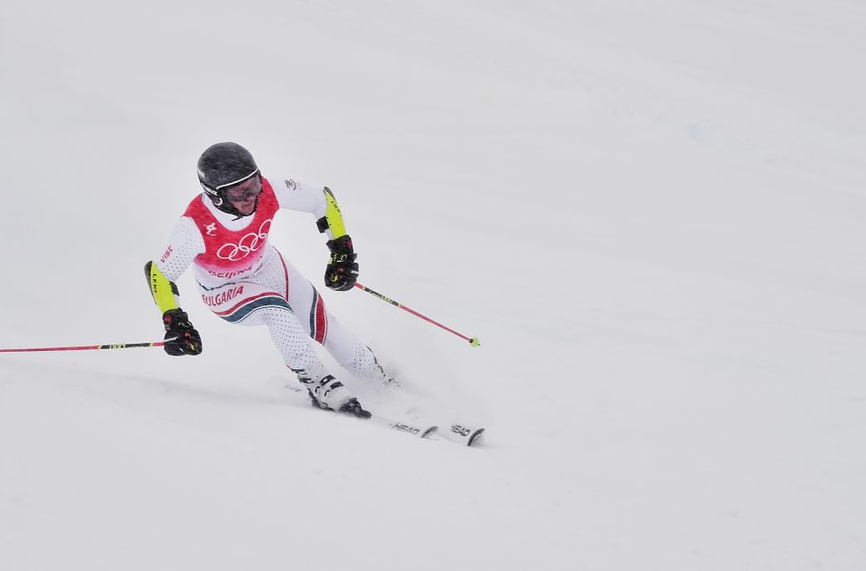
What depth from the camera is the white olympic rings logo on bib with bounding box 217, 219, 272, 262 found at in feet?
13.7

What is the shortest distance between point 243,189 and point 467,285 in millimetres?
2376

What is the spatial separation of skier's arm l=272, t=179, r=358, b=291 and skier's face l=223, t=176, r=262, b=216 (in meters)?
0.37

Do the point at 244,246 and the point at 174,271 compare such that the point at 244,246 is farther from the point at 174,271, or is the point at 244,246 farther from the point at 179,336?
the point at 179,336

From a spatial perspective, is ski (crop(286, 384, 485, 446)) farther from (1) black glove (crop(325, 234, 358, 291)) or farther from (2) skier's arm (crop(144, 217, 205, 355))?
(2) skier's arm (crop(144, 217, 205, 355))

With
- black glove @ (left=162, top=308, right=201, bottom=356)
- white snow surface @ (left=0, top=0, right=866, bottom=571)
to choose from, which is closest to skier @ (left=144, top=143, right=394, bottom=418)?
black glove @ (left=162, top=308, right=201, bottom=356)

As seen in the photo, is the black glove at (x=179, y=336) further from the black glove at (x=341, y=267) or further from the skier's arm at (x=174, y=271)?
the black glove at (x=341, y=267)

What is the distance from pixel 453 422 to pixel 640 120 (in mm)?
6309

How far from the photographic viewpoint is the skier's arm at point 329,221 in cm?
448

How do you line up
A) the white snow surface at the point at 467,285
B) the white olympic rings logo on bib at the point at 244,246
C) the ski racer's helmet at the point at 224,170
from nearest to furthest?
the white snow surface at the point at 467,285 < the ski racer's helmet at the point at 224,170 < the white olympic rings logo on bib at the point at 244,246

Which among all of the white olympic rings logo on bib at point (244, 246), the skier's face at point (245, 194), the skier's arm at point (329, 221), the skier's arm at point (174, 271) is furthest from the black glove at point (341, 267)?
the skier's arm at point (174, 271)

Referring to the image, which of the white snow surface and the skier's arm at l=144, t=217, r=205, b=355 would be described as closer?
the white snow surface

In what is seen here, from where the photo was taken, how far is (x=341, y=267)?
4535mm

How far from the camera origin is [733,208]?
7.19 m

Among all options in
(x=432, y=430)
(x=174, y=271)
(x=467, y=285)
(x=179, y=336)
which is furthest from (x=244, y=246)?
(x=467, y=285)
